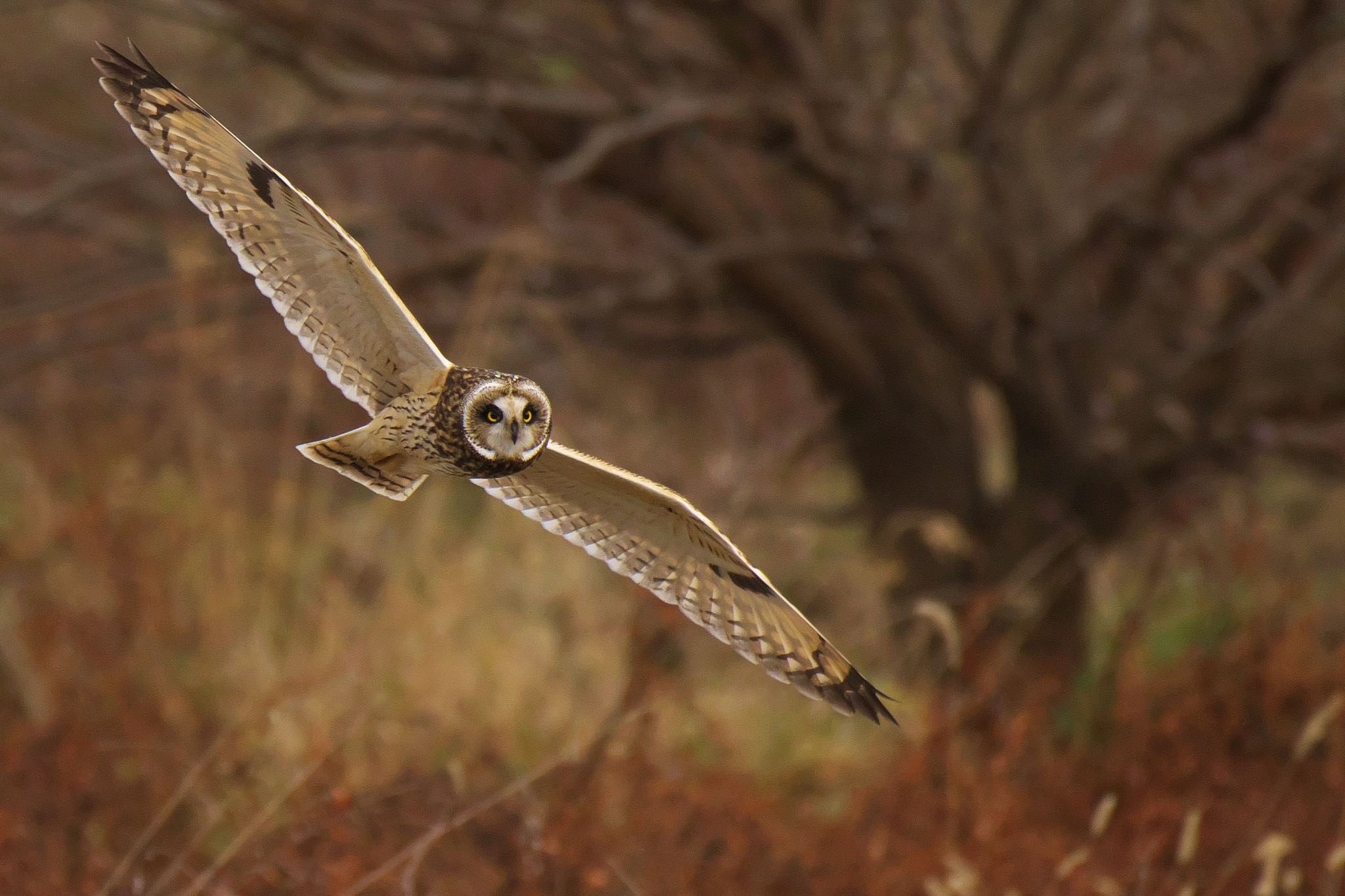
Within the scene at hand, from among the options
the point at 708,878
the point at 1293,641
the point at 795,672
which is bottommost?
the point at 708,878

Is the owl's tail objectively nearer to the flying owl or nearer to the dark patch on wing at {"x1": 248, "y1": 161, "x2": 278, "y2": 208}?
the flying owl

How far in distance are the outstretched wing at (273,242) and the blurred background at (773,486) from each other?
3.62 ft

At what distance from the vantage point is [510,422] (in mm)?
1750

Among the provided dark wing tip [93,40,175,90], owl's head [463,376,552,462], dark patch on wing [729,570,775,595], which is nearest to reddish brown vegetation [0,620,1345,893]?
dark patch on wing [729,570,775,595]

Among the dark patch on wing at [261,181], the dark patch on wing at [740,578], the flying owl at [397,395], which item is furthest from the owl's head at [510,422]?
the dark patch on wing at [740,578]

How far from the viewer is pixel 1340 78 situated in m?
5.44

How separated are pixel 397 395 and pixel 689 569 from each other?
57 cm

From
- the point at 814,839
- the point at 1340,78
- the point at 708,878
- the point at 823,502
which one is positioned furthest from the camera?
the point at 823,502

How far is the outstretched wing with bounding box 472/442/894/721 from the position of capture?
2.11m

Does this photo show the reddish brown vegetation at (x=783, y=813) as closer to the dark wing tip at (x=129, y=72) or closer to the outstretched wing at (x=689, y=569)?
the outstretched wing at (x=689, y=569)

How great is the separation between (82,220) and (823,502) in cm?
504

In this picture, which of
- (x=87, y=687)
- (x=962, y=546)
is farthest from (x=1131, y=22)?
(x=87, y=687)

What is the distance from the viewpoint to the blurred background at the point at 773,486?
129 inches

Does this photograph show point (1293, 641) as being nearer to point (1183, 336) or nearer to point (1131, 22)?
point (1183, 336)
